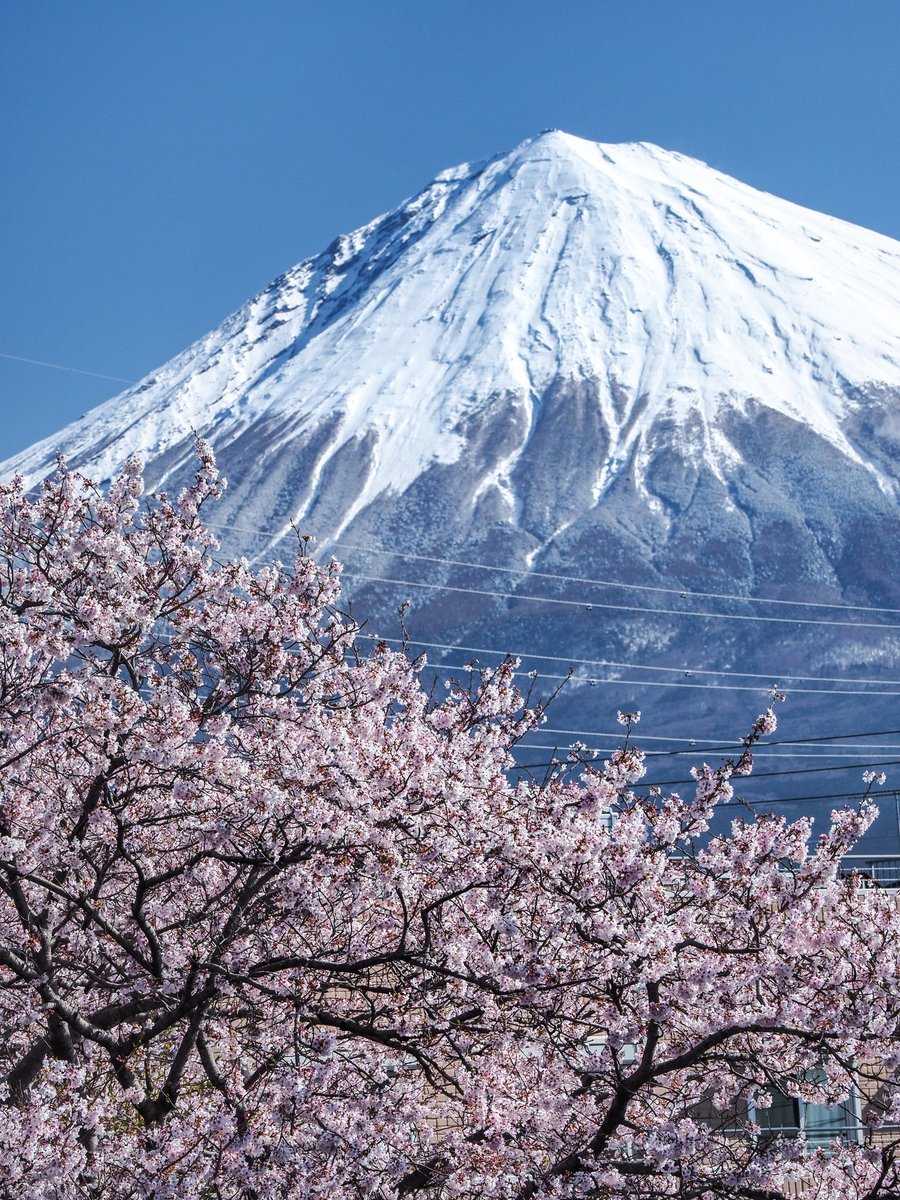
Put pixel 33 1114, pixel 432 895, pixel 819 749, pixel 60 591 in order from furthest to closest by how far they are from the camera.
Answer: pixel 819 749, pixel 60 591, pixel 432 895, pixel 33 1114

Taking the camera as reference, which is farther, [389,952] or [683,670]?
[683,670]

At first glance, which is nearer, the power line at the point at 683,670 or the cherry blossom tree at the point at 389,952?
the cherry blossom tree at the point at 389,952

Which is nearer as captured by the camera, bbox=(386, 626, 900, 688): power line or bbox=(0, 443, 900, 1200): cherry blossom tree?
bbox=(0, 443, 900, 1200): cherry blossom tree

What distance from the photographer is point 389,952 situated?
839 centimetres

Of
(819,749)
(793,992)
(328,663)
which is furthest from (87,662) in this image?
(819,749)

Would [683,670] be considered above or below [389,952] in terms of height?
above

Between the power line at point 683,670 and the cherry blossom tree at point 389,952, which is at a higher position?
the power line at point 683,670

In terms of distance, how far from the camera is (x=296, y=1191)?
26.1 ft

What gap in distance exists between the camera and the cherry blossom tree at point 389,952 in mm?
7785

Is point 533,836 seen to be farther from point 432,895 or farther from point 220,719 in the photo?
point 220,719

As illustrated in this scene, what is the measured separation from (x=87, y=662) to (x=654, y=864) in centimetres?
327

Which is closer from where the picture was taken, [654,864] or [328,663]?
[654,864]

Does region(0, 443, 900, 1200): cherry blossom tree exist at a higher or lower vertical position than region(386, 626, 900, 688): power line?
lower

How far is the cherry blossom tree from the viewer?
7785 millimetres
